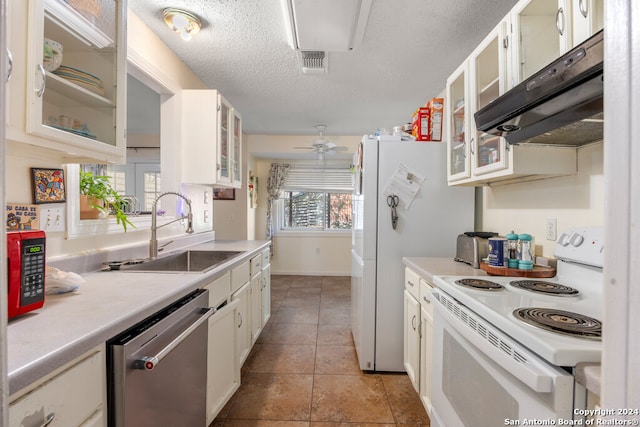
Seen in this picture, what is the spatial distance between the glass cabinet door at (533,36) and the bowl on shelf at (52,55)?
1.85 m

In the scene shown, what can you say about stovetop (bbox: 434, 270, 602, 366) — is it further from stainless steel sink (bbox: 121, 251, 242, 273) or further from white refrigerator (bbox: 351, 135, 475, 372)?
stainless steel sink (bbox: 121, 251, 242, 273)

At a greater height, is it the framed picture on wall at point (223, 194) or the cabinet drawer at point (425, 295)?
the framed picture on wall at point (223, 194)

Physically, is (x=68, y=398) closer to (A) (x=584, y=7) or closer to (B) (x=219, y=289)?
(B) (x=219, y=289)

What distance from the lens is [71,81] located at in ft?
3.74

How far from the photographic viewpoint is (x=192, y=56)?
2354 mm

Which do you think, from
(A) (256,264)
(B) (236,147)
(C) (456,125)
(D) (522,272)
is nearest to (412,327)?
(D) (522,272)

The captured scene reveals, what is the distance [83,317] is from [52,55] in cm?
91

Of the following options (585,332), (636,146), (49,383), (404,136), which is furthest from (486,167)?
(49,383)

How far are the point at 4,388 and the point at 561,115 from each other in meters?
1.46

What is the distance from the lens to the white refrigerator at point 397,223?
82.2 inches

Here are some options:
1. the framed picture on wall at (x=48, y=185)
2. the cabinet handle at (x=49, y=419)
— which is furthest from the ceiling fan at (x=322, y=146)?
the cabinet handle at (x=49, y=419)

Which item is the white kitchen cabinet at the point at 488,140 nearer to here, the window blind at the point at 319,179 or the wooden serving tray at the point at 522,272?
the wooden serving tray at the point at 522,272

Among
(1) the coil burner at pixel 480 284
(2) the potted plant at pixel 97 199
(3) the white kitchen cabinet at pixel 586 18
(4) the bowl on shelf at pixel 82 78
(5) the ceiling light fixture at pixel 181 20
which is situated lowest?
(1) the coil burner at pixel 480 284

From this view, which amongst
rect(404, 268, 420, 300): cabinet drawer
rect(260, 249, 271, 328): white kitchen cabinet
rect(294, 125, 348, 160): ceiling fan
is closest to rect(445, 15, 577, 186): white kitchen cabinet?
rect(404, 268, 420, 300): cabinet drawer
